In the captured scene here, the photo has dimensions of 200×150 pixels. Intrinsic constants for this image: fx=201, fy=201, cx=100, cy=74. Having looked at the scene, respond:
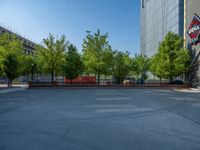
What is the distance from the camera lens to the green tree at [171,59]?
30141 millimetres

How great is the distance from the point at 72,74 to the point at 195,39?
1940 centimetres

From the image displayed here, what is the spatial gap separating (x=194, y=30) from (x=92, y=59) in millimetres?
15782

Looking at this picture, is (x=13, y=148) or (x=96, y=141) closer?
(x=13, y=148)

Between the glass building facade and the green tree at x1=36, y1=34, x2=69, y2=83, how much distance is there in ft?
86.7

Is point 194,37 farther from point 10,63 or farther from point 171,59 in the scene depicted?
point 10,63

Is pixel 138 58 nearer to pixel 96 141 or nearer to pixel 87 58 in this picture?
A: pixel 87 58

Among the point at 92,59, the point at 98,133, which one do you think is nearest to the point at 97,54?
the point at 92,59

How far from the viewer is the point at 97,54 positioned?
108 ft

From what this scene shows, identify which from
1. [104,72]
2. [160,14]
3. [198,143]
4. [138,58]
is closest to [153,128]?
[198,143]

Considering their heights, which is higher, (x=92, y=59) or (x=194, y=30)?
(x=194, y=30)

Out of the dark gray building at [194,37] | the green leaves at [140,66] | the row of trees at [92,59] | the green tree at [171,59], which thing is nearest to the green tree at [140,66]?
the green leaves at [140,66]

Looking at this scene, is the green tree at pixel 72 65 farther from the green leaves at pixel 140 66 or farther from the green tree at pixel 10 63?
the green leaves at pixel 140 66

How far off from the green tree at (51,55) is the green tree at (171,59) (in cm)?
1561

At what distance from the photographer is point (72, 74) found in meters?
32.9
